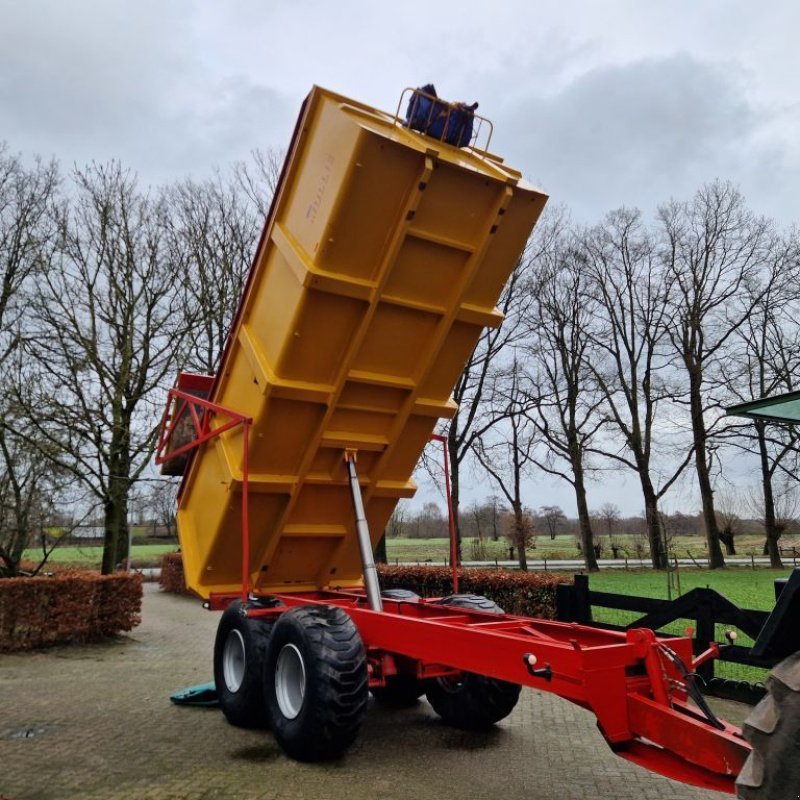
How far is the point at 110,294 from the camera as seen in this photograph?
16016 mm

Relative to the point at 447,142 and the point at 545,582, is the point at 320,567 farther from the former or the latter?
the point at 545,582

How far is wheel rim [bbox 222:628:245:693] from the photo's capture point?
6.12 metres

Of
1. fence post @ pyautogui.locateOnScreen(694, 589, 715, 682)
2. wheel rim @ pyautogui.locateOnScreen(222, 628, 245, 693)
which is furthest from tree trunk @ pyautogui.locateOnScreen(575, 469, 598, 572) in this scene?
wheel rim @ pyautogui.locateOnScreen(222, 628, 245, 693)

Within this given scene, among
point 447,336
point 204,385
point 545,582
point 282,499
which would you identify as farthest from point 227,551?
point 545,582

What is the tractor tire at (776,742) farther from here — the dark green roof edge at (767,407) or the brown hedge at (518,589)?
the brown hedge at (518,589)

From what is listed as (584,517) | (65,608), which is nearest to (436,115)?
(65,608)

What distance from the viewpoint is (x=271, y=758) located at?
17.0 feet

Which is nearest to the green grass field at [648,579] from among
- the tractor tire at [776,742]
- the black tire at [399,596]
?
the black tire at [399,596]

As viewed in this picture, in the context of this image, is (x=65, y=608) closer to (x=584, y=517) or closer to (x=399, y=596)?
(x=399, y=596)

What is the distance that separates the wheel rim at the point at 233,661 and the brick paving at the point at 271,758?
0.39 metres

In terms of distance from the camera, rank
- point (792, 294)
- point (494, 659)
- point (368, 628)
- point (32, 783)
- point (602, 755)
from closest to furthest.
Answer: point (494, 659), point (32, 783), point (368, 628), point (602, 755), point (792, 294)

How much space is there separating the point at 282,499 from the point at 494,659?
9.22 ft

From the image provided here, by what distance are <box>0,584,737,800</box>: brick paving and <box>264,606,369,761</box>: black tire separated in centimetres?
23

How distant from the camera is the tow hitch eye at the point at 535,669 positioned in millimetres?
3408
